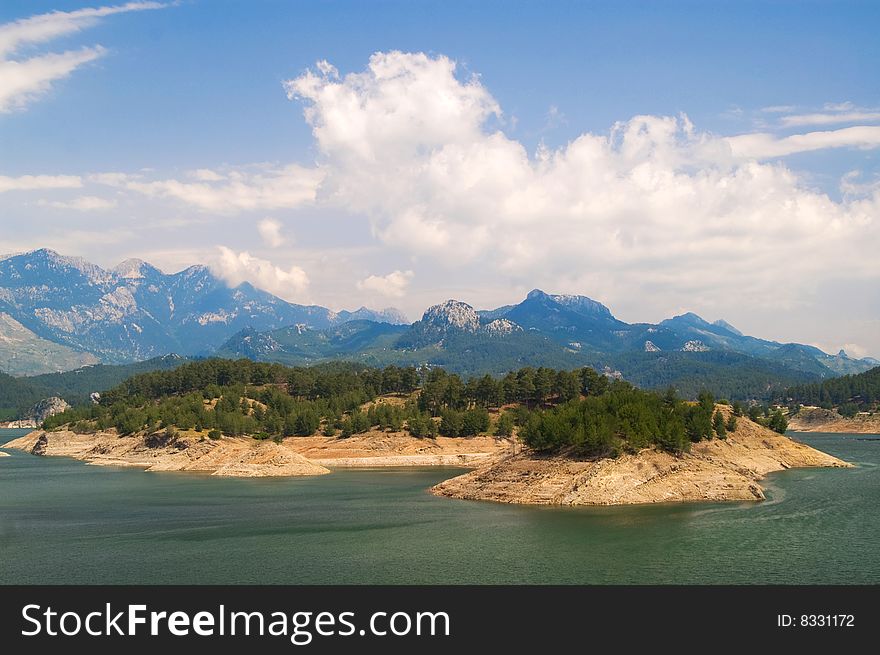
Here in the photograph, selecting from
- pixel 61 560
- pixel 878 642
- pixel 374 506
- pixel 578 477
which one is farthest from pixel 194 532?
pixel 878 642

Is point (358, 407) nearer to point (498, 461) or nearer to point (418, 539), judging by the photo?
point (498, 461)

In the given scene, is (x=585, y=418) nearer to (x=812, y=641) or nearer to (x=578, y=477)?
(x=578, y=477)

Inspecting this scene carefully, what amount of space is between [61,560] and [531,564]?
37.1 metres

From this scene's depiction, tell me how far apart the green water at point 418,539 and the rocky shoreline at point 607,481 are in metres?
3.30

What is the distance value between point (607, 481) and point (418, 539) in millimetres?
28498

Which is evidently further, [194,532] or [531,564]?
[194,532]

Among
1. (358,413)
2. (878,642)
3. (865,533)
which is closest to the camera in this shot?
(878,642)

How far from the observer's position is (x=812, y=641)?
3991cm

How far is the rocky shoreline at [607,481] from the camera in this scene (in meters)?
86.1

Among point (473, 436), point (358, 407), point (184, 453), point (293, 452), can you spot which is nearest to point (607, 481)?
point (293, 452)

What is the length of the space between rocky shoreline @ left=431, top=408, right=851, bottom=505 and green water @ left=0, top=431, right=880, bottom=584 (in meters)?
3.30

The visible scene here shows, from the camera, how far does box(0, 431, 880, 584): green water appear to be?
54.9 meters

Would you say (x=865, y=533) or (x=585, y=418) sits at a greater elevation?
(x=585, y=418)

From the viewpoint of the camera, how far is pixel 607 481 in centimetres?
8681
